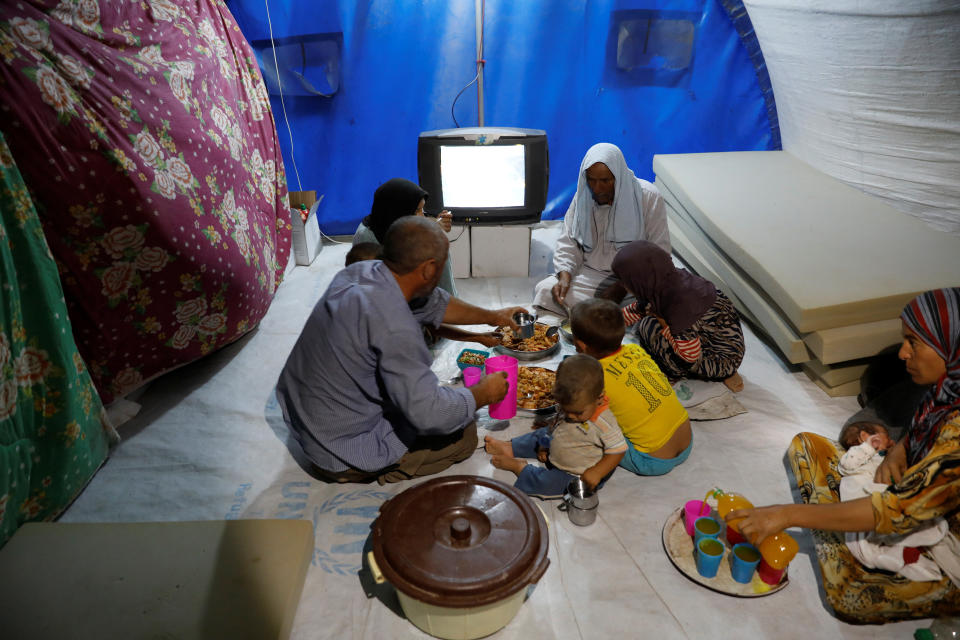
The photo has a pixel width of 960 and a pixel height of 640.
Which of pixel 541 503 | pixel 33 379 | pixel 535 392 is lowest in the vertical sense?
pixel 541 503

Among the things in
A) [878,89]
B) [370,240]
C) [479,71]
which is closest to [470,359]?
[370,240]

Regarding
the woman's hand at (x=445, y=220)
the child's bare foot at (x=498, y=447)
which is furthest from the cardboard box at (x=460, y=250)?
the child's bare foot at (x=498, y=447)

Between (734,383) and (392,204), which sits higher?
(392,204)

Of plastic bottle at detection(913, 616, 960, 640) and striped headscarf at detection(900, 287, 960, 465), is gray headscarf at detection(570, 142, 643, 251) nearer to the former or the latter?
striped headscarf at detection(900, 287, 960, 465)

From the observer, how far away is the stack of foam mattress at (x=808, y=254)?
9.76 ft

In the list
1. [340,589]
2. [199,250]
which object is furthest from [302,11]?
[340,589]

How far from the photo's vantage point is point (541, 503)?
2525mm

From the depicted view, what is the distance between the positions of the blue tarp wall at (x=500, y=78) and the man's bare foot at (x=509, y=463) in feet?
9.72

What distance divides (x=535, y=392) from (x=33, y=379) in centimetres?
205

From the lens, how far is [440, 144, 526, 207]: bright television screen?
4129mm

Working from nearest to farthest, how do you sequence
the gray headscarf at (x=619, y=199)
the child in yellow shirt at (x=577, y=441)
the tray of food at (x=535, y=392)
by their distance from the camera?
the child in yellow shirt at (x=577, y=441) < the tray of food at (x=535, y=392) < the gray headscarf at (x=619, y=199)

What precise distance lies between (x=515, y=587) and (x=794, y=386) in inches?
85.4

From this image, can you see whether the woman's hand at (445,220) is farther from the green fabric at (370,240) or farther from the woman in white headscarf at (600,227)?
the woman in white headscarf at (600,227)

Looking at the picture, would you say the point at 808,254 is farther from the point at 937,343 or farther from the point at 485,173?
the point at 485,173
